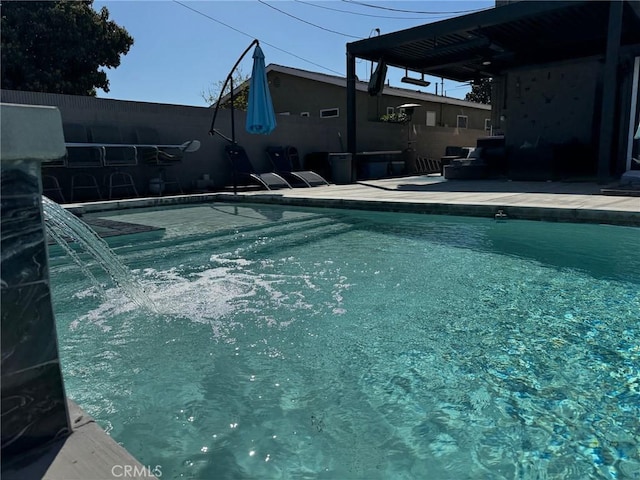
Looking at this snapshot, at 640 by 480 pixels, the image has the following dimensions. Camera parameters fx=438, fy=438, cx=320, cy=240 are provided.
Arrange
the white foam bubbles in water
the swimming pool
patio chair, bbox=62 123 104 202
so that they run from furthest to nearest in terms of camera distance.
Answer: patio chair, bbox=62 123 104 202, the white foam bubbles in water, the swimming pool

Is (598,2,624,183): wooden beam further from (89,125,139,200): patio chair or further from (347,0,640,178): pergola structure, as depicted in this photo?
(89,125,139,200): patio chair

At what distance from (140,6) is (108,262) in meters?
10.9

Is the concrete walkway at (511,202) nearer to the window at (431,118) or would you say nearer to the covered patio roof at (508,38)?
the covered patio roof at (508,38)

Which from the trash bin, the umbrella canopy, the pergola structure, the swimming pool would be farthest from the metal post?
the swimming pool

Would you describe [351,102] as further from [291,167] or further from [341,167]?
[291,167]

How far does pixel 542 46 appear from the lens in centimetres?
1134

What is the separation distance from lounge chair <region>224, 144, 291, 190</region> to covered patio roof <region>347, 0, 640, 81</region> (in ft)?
13.7

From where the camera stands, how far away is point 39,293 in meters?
1.21

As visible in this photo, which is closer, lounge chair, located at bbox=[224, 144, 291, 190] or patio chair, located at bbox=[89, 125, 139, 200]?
patio chair, located at bbox=[89, 125, 139, 200]

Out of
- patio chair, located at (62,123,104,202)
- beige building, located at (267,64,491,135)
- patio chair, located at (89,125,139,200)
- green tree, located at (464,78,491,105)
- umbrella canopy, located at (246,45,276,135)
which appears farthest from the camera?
green tree, located at (464,78,491,105)

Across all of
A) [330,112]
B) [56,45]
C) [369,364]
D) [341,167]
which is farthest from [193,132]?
[369,364]

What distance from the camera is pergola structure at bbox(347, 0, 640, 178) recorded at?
330 inches

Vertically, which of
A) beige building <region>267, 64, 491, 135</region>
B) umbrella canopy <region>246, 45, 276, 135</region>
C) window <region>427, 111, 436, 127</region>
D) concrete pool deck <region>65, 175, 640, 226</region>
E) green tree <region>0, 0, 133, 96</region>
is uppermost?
green tree <region>0, 0, 133, 96</region>

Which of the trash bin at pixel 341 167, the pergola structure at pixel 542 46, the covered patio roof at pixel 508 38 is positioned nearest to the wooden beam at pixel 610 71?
the pergola structure at pixel 542 46
